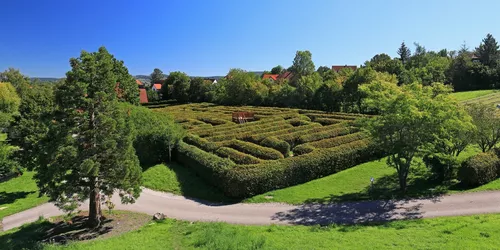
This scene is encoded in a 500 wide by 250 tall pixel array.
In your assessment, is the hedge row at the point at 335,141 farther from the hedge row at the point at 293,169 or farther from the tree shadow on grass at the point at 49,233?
the tree shadow on grass at the point at 49,233

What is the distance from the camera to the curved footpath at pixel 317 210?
16219 mm

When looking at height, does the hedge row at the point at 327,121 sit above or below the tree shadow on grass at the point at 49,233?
above

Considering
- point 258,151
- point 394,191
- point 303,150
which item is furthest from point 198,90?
point 394,191

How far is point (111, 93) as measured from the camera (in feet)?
55.4

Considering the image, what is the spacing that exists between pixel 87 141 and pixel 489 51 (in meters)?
97.2

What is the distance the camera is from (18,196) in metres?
24.9

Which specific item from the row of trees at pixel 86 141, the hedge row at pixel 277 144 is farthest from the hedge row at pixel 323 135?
the row of trees at pixel 86 141

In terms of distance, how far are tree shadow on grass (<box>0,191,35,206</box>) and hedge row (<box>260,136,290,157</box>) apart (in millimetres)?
19774

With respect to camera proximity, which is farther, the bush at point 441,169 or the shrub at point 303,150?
the shrub at point 303,150

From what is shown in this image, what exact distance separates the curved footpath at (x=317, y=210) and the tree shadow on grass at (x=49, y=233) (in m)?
2.27

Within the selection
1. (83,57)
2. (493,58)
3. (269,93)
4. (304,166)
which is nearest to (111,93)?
(83,57)

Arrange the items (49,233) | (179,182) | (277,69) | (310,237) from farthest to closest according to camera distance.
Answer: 1. (277,69)
2. (179,182)
3. (49,233)
4. (310,237)

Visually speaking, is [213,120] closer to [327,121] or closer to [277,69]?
[327,121]

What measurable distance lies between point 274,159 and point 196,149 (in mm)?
7381
